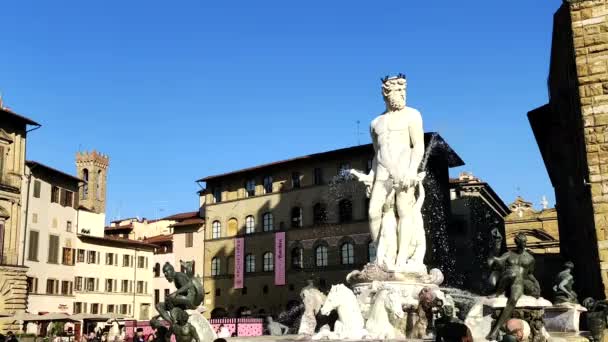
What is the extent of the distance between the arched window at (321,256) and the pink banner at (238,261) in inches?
317

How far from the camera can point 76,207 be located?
197 ft

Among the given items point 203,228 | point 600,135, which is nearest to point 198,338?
point 600,135

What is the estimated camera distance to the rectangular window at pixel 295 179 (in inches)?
2303

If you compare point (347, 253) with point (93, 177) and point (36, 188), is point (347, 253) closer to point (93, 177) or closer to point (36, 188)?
point (36, 188)

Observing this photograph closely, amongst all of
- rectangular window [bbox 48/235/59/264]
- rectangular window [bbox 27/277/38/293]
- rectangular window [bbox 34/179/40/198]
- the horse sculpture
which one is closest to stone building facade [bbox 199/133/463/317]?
rectangular window [bbox 48/235/59/264]

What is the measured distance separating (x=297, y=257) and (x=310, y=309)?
142 ft

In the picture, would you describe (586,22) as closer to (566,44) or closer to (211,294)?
(566,44)

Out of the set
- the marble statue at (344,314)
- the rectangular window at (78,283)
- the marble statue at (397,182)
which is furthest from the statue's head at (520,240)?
the rectangular window at (78,283)

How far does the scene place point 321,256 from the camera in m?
55.5

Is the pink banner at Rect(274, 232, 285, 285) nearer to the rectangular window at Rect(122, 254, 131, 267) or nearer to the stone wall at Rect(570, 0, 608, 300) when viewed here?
the rectangular window at Rect(122, 254, 131, 267)

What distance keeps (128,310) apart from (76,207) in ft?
41.7

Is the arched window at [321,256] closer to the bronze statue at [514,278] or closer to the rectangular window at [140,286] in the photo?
the rectangular window at [140,286]

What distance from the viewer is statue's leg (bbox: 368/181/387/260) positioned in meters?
14.8

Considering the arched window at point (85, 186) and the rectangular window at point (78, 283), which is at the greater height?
the arched window at point (85, 186)
